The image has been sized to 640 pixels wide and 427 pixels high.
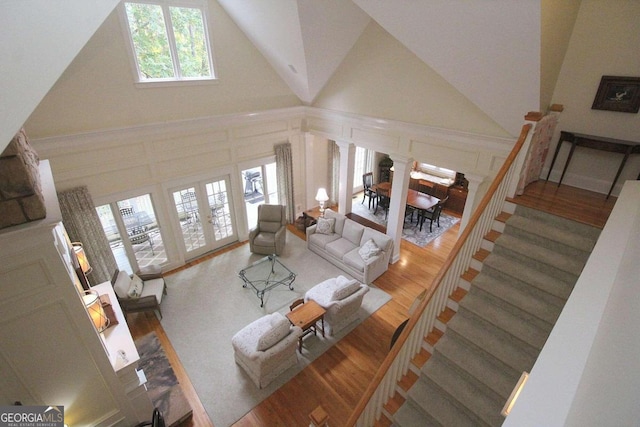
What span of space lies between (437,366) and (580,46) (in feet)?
14.0

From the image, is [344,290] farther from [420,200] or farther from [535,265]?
[420,200]

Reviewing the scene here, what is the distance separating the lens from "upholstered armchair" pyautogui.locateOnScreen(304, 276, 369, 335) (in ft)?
15.3

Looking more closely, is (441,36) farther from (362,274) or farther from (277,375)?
(277,375)

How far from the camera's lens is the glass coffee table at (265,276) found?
5.48m

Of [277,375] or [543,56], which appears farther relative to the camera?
[277,375]

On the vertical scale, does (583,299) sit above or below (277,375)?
above

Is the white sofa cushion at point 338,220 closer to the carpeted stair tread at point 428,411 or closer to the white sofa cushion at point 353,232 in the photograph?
the white sofa cushion at point 353,232

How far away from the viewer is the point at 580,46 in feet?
12.4

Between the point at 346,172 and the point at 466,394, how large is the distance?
5.03 metres

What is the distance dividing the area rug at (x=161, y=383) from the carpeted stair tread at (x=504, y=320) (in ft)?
11.6

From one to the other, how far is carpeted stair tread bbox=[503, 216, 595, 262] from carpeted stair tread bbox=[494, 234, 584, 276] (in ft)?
0.16

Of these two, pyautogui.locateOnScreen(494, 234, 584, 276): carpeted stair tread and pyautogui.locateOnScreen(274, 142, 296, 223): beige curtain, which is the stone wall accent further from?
pyautogui.locateOnScreen(274, 142, 296, 223): beige curtain

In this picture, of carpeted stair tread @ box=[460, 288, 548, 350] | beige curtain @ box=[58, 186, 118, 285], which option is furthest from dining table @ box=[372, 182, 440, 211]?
beige curtain @ box=[58, 186, 118, 285]

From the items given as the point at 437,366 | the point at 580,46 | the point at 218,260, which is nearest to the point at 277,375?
the point at 437,366
